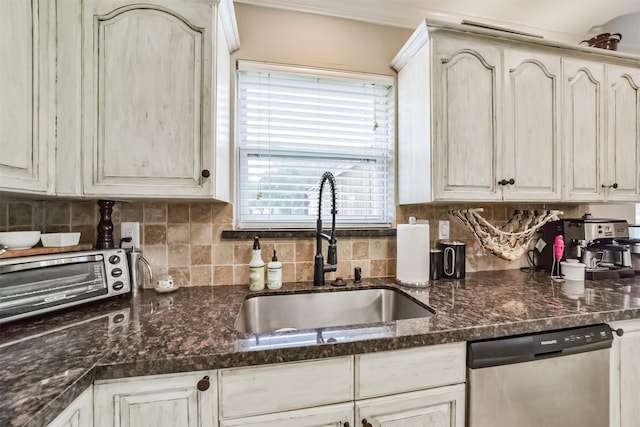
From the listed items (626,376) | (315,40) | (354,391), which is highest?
(315,40)

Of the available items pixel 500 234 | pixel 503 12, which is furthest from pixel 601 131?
pixel 503 12

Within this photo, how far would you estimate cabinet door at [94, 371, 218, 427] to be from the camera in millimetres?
721

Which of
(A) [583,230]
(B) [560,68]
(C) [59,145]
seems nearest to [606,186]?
(A) [583,230]

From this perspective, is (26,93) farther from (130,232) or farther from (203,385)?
(203,385)

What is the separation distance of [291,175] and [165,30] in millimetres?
852

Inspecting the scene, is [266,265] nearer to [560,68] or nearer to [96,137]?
[96,137]

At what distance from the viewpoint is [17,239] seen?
1008 millimetres

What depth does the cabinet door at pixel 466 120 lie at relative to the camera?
55.2 inches

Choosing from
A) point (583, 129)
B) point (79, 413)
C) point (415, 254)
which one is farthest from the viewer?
point (583, 129)

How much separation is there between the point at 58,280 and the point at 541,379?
175 cm

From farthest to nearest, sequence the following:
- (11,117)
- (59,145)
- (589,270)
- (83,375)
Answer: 1. (589,270)
2. (59,145)
3. (11,117)
4. (83,375)

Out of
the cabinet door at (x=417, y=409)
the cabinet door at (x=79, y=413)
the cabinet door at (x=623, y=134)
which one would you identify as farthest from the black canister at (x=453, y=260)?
the cabinet door at (x=79, y=413)

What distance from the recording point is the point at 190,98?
114cm

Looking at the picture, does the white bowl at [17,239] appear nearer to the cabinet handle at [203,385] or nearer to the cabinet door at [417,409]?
the cabinet handle at [203,385]
